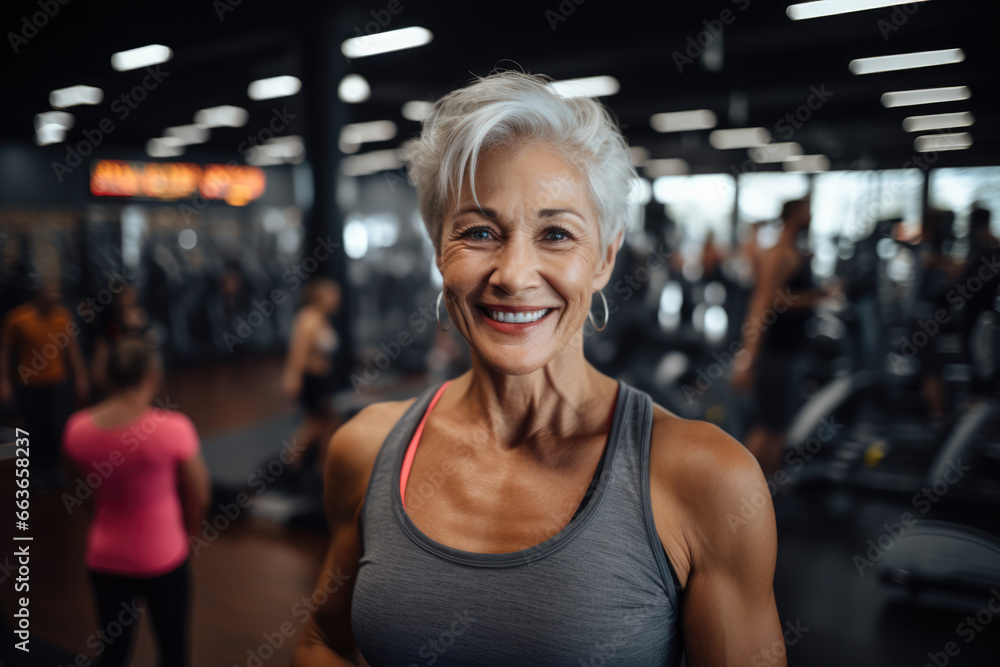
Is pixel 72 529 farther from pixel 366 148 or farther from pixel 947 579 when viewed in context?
pixel 366 148

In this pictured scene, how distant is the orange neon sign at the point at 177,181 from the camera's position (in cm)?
968

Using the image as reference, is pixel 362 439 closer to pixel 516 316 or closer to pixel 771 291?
pixel 516 316

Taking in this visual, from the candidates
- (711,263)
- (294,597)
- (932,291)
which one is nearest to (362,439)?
(294,597)

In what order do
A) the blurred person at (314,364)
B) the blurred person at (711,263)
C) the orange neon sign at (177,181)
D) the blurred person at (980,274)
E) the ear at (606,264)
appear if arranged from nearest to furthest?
the ear at (606,264), the blurred person at (980,274), the blurred person at (314,364), the blurred person at (711,263), the orange neon sign at (177,181)

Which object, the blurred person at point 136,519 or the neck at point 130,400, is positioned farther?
the neck at point 130,400

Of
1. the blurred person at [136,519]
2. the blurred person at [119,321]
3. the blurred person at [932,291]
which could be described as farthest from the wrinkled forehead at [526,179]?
the blurred person at [119,321]

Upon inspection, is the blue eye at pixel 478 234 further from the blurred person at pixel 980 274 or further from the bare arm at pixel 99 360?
the bare arm at pixel 99 360

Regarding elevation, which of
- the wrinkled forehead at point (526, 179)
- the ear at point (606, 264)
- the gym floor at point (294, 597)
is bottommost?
the gym floor at point (294, 597)

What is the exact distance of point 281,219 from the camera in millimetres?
12633

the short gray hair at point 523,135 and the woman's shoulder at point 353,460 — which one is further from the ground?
the short gray hair at point 523,135

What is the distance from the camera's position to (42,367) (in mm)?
3785

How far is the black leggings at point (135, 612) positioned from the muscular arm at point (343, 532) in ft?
4.13

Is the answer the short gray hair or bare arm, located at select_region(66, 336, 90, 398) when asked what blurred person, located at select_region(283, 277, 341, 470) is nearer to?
bare arm, located at select_region(66, 336, 90, 398)

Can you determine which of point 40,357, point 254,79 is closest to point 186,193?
point 254,79
